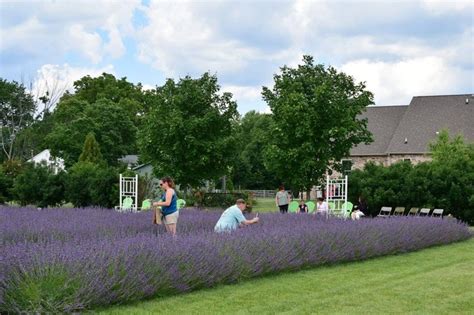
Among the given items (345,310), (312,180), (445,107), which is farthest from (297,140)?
(445,107)

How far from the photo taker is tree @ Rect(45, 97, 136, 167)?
5778 centimetres

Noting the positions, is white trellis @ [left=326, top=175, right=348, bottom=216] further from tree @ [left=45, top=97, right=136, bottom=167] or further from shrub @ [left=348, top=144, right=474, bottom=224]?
tree @ [left=45, top=97, right=136, bottom=167]

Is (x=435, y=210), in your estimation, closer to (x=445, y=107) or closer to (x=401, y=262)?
(x=401, y=262)

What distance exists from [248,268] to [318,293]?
1.36m

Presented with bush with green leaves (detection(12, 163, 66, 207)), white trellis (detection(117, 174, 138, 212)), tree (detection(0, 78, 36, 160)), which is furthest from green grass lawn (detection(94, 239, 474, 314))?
tree (detection(0, 78, 36, 160))

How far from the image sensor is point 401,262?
1280 centimetres

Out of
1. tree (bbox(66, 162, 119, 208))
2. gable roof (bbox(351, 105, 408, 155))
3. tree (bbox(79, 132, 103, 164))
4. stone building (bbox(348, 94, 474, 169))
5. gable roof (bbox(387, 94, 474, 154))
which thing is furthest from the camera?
gable roof (bbox(351, 105, 408, 155))

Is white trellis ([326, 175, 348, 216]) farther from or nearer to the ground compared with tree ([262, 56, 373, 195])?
nearer to the ground

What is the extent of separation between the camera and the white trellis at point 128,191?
24438 millimetres

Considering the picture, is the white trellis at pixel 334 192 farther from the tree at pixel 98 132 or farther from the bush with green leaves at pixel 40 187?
the tree at pixel 98 132

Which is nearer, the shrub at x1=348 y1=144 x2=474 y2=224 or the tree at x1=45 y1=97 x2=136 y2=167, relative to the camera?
the shrub at x1=348 y1=144 x2=474 y2=224

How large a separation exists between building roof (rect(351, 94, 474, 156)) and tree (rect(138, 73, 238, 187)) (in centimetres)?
2669

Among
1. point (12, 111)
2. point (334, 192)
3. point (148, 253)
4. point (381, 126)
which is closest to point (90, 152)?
point (334, 192)

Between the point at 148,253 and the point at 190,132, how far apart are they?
73.5 ft
